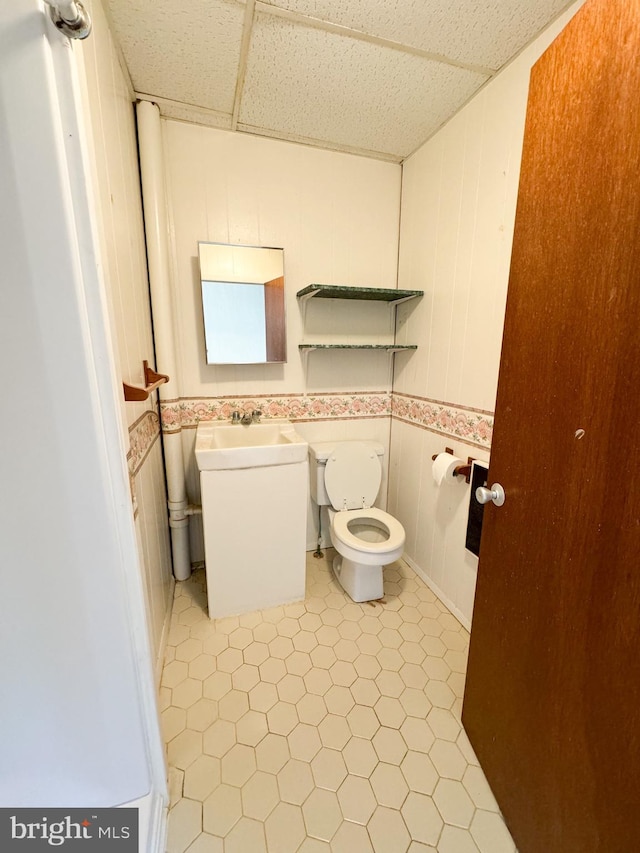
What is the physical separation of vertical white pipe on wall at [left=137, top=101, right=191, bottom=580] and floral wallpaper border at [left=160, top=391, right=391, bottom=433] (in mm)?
88

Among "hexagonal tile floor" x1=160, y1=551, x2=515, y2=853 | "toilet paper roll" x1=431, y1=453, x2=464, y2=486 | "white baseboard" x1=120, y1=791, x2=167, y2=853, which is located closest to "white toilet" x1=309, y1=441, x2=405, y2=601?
"hexagonal tile floor" x1=160, y1=551, x2=515, y2=853

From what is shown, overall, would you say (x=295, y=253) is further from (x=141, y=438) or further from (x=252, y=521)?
(x=252, y=521)

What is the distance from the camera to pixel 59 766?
0.85 m

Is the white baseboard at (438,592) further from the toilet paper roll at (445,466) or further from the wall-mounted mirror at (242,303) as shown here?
the wall-mounted mirror at (242,303)

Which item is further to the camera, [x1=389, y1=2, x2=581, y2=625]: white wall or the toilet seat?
the toilet seat

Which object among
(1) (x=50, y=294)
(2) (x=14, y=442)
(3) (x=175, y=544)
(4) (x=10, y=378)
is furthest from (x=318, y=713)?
(1) (x=50, y=294)

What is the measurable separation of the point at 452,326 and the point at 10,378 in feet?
5.43

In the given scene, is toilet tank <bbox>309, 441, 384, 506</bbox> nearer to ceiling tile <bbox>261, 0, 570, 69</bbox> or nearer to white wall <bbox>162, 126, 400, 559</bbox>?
white wall <bbox>162, 126, 400, 559</bbox>

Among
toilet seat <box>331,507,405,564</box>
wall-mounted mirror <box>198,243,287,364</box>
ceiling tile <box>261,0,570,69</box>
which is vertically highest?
ceiling tile <box>261,0,570,69</box>

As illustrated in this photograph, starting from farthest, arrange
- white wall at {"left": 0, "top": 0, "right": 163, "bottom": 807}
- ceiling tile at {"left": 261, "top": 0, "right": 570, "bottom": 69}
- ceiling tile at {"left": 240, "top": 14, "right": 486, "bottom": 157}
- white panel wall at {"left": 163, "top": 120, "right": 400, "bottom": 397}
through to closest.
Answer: white panel wall at {"left": 163, "top": 120, "right": 400, "bottom": 397} < ceiling tile at {"left": 240, "top": 14, "right": 486, "bottom": 157} < ceiling tile at {"left": 261, "top": 0, "right": 570, "bottom": 69} < white wall at {"left": 0, "top": 0, "right": 163, "bottom": 807}

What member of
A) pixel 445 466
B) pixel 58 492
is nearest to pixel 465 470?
pixel 445 466

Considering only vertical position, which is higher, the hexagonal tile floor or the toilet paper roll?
the toilet paper roll

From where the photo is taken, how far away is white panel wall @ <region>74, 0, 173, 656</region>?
0.96 metres

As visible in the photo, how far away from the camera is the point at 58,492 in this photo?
2.39ft
